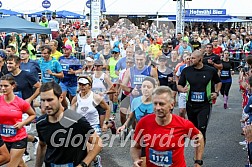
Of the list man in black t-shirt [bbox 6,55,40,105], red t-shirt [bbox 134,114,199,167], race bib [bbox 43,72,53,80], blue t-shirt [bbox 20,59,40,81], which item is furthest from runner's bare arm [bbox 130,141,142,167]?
race bib [bbox 43,72,53,80]

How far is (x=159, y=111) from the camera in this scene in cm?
397

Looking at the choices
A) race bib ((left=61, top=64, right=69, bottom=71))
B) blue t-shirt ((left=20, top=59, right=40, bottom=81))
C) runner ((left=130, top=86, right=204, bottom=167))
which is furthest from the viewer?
race bib ((left=61, top=64, right=69, bottom=71))

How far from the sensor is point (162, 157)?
4.04 m

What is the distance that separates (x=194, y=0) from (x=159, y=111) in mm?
21813

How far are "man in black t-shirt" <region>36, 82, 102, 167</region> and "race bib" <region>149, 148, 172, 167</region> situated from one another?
20.4 inches

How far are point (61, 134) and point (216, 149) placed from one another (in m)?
4.48

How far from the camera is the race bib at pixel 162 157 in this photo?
4.04 m

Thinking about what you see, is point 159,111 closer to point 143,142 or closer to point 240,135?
point 143,142

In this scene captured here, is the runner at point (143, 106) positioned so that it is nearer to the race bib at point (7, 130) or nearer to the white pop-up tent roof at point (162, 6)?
the race bib at point (7, 130)

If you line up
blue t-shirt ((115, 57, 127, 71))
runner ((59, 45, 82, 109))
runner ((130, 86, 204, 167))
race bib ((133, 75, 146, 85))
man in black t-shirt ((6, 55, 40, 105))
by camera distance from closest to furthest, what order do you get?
1. runner ((130, 86, 204, 167))
2. man in black t-shirt ((6, 55, 40, 105))
3. race bib ((133, 75, 146, 85))
4. runner ((59, 45, 82, 109))
5. blue t-shirt ((115, 57, 127, 71))

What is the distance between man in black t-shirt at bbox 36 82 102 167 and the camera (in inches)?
150

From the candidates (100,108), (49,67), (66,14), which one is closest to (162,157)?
(100,108)

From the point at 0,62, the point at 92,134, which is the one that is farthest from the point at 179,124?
the point at 0,62

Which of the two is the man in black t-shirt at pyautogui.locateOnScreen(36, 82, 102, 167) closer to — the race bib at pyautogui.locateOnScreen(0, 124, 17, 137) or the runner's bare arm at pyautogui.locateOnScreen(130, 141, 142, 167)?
the runner's bare arm at pyautogui.locateOnScreen(130, 141, 142, 167)
